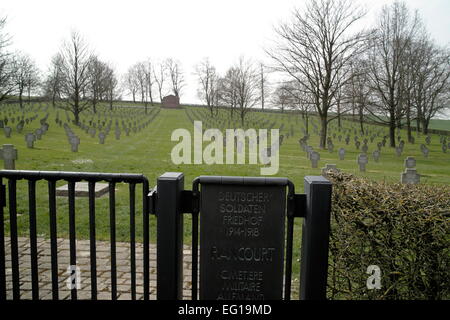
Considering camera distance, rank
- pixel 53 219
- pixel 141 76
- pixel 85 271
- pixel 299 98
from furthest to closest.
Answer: pixel 141 76, pixel 299 98, pixel 85 271, pixel 53 219

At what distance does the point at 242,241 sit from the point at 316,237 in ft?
1.66

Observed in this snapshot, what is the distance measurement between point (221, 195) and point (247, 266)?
54 centimetres

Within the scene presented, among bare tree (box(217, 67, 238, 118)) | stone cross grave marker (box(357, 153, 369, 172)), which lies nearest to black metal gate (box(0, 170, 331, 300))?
stone cross grave marker (box(357, 153, 369, 172))

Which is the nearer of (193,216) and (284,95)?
(193,216)

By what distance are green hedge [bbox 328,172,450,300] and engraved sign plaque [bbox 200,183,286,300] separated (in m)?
0.66

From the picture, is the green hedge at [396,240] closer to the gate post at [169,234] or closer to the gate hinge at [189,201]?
the gate hinge at [189,201]

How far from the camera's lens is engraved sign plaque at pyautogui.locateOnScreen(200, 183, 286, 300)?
2.40 metres

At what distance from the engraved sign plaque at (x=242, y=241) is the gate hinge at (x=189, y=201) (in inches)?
2.3

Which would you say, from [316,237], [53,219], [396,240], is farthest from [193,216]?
[396,240]

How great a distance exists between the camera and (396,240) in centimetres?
256

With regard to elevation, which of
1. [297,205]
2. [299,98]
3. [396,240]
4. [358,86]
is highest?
[358,86]

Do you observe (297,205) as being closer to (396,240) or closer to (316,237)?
(316,237)

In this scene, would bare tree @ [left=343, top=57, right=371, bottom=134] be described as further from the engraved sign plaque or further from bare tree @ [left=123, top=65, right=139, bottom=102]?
bare tree @ [left=123, top=65, right=139, bottom=102]

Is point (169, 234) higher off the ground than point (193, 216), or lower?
lower
